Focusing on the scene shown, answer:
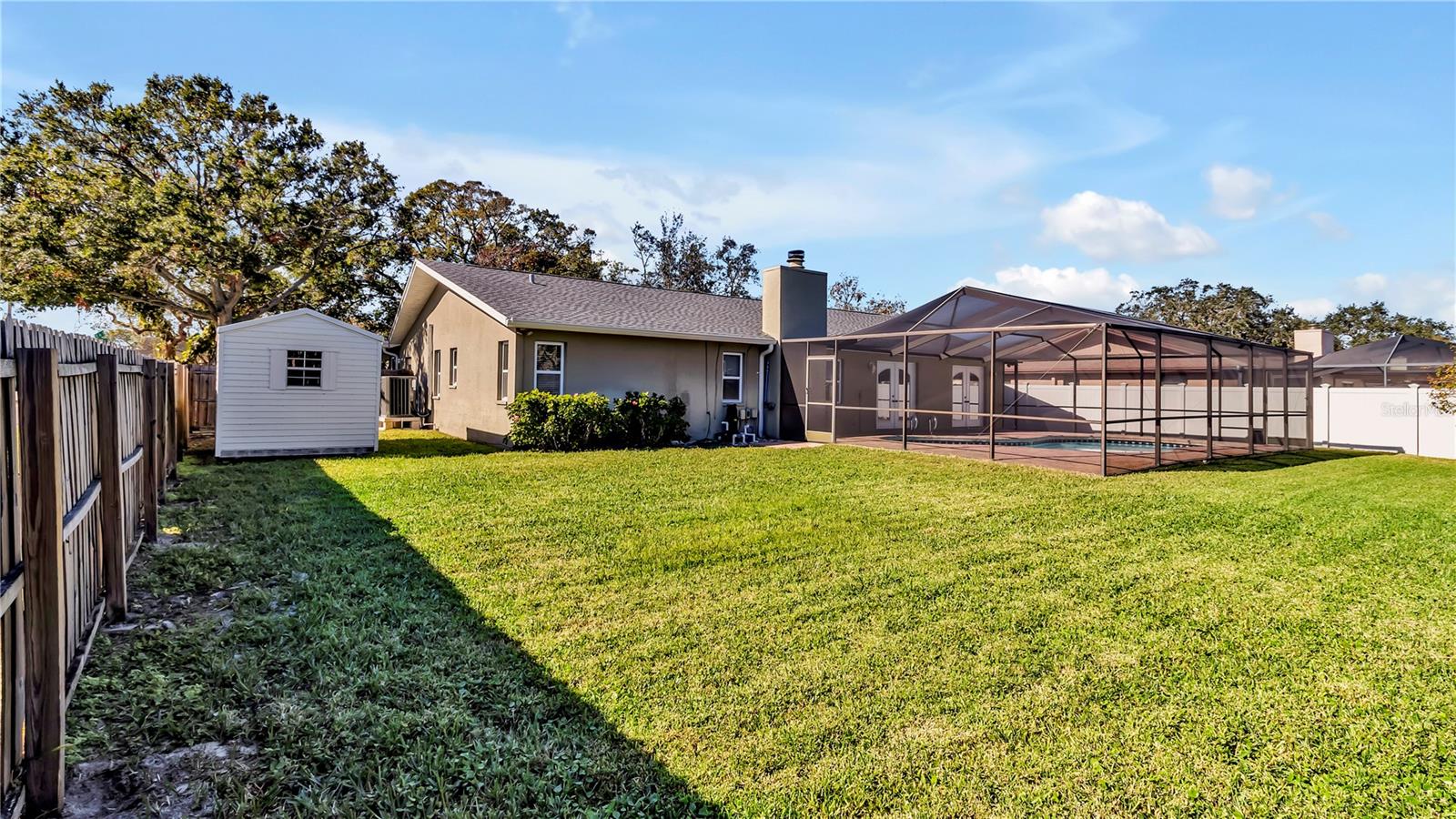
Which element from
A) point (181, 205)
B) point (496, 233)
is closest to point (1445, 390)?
point (181, 205)

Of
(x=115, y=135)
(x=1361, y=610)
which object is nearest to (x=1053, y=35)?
(x=1361, y=610)

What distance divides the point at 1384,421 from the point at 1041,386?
7.04 metres

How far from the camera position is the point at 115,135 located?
20.2 m

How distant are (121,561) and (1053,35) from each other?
11.9 m

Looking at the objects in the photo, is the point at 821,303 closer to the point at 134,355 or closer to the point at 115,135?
the point at 134,355

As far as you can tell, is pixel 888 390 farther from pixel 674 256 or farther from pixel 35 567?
pixel 674 256

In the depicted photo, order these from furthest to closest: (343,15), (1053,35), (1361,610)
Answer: (1053,35), (343,15), (1361,610)

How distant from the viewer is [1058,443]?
56.0ft

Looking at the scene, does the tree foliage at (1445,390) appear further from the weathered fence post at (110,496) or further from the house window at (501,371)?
the weathered fence post at (110,496)

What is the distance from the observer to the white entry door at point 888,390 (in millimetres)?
16438

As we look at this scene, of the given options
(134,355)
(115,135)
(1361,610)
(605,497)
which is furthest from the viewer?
(115,135)

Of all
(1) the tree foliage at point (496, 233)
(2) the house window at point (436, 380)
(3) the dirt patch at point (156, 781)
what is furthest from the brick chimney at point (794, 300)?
(1) the tree foliage at point (496, 233)

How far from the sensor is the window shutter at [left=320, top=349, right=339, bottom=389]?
11.4 meters

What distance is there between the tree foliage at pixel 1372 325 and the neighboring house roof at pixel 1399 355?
78.3 feet
